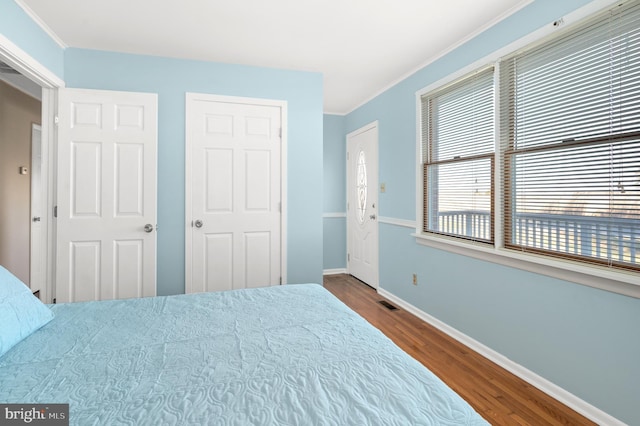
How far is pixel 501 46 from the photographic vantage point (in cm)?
232

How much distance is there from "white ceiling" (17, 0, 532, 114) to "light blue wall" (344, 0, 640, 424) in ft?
0.73

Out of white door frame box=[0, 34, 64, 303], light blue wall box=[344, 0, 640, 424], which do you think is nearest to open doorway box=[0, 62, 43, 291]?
white door frame box=[0, 34, 64, 303]

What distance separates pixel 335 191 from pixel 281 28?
2.83 meters

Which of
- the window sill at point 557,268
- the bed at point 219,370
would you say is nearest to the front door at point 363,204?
the window sill at point 557,268

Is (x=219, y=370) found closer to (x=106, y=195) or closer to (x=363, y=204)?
(x=106, y=195)

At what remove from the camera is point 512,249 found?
2.27m

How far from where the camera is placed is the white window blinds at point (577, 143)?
→ 1.65m

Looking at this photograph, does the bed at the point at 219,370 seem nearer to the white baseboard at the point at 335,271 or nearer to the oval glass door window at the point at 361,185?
the oval glass door window at the point at 361,185

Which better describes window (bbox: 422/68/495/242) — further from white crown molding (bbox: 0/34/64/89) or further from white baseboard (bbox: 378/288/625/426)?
white crown molding (bbox: 0/34/64/89)

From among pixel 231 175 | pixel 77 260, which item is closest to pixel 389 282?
pixel 231 175

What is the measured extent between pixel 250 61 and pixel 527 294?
10.0ft

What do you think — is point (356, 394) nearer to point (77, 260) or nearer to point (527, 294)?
point (527, 294)
